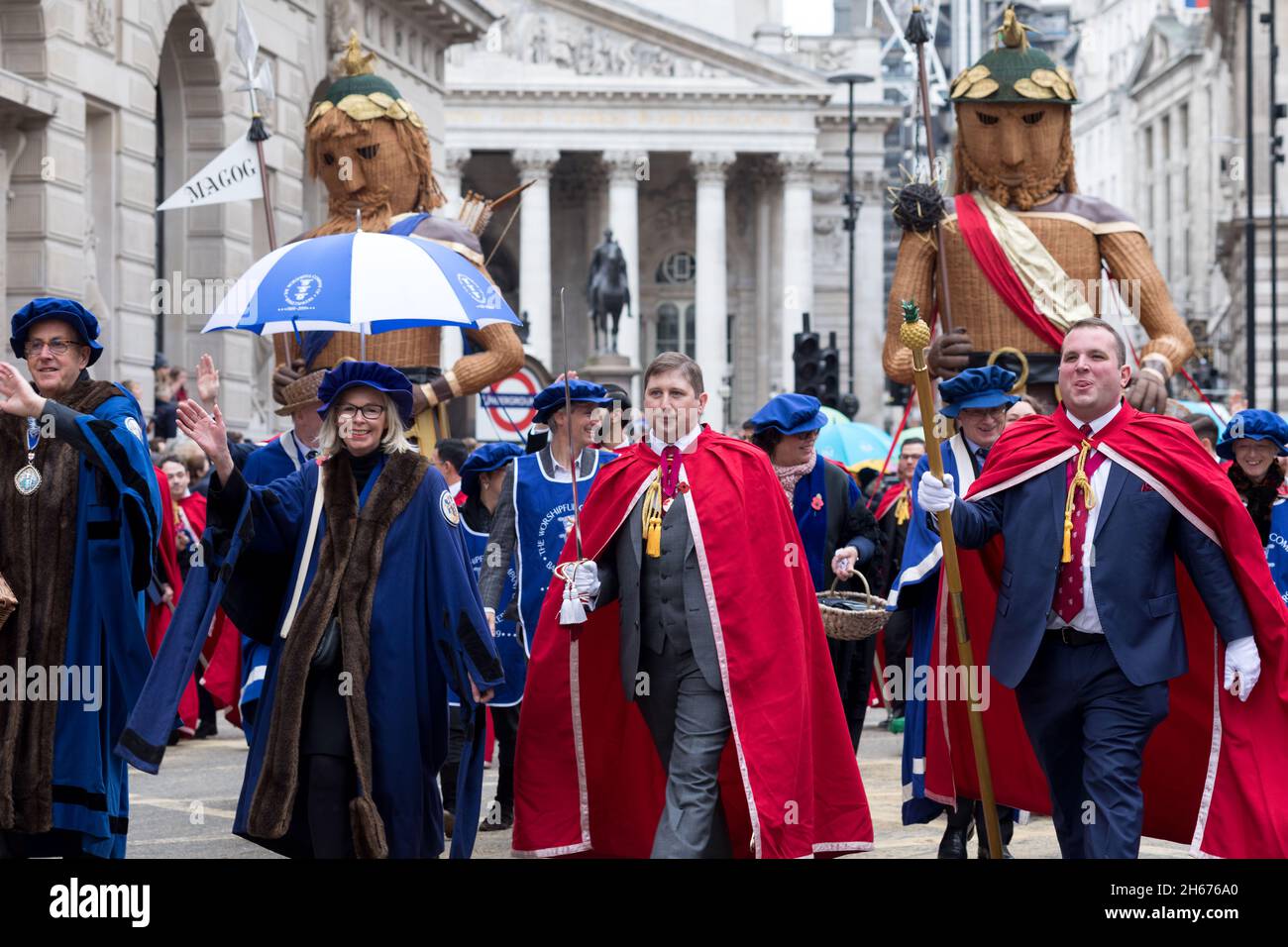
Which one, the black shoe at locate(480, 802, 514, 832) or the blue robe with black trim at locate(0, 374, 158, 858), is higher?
the blue robe with black trim at locate(0, 374, 158, 858)

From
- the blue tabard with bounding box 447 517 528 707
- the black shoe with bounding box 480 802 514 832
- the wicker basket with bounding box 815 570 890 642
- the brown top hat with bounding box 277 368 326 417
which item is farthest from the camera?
the black shoe with bounding box 480 802 514 832

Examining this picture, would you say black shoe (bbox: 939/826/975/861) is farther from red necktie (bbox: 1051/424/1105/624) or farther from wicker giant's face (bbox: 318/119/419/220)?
wicker giant's face (bbox: 318/119/419/220)

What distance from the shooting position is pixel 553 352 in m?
73.1

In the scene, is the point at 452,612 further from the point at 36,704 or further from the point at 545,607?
→ the point at 36,704

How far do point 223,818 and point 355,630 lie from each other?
3770mm

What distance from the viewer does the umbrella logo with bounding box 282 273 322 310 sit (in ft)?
28.6

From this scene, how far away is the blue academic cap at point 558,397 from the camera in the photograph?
380 inches

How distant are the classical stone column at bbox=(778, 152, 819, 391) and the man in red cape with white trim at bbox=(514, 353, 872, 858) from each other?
60.7 meters

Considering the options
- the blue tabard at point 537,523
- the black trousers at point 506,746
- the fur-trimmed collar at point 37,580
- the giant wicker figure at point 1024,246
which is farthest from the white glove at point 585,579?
the giant wicker figure at point 1024,246

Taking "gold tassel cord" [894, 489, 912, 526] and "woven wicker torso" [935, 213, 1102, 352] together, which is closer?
"woven wicker torso" [935, 213, 1102, 352]

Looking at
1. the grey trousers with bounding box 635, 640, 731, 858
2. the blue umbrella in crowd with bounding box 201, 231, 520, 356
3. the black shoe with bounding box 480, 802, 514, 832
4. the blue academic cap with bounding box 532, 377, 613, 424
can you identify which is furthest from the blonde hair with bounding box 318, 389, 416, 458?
the black shoe with bounding box 480, 802, 514, 832

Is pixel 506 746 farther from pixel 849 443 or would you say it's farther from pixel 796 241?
pixel 796 241
